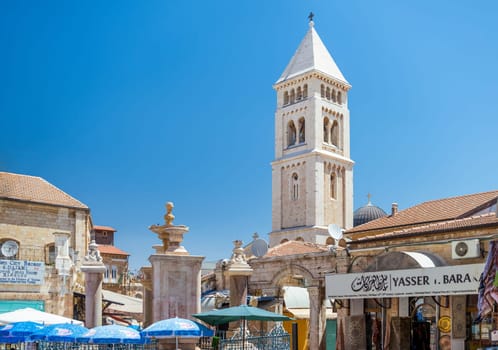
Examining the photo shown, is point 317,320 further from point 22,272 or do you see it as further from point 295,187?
point 295,187

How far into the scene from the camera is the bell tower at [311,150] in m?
57.4

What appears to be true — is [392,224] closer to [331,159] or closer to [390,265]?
[390,265]

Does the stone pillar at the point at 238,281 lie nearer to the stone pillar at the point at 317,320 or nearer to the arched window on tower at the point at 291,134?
the stone pillar at the point at 317,320

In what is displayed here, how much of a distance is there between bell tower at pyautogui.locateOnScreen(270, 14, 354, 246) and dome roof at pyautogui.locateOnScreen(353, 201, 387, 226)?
172cm

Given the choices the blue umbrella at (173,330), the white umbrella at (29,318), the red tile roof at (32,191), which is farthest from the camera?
the red tile roof at (32,191)

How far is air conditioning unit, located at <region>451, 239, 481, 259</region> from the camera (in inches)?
803

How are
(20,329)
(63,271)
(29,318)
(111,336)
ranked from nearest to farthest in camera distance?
(111,336) < (20,329) < (29,318) < (63,271)

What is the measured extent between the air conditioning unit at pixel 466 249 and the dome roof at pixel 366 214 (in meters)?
39.7

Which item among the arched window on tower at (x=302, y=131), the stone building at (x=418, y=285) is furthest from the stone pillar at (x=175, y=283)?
the arched window on tower at (x=302, y=131)

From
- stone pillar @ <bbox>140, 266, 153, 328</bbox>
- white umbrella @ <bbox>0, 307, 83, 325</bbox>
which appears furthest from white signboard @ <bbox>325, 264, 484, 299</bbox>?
white umbrella @ <bbox>0, 307, 83, 325</bbox>

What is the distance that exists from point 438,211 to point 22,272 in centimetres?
1759

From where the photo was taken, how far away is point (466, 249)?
67.9 ft

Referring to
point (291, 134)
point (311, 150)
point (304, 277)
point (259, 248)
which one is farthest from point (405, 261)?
point (291, 134)

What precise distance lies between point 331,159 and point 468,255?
38410 millimetres
